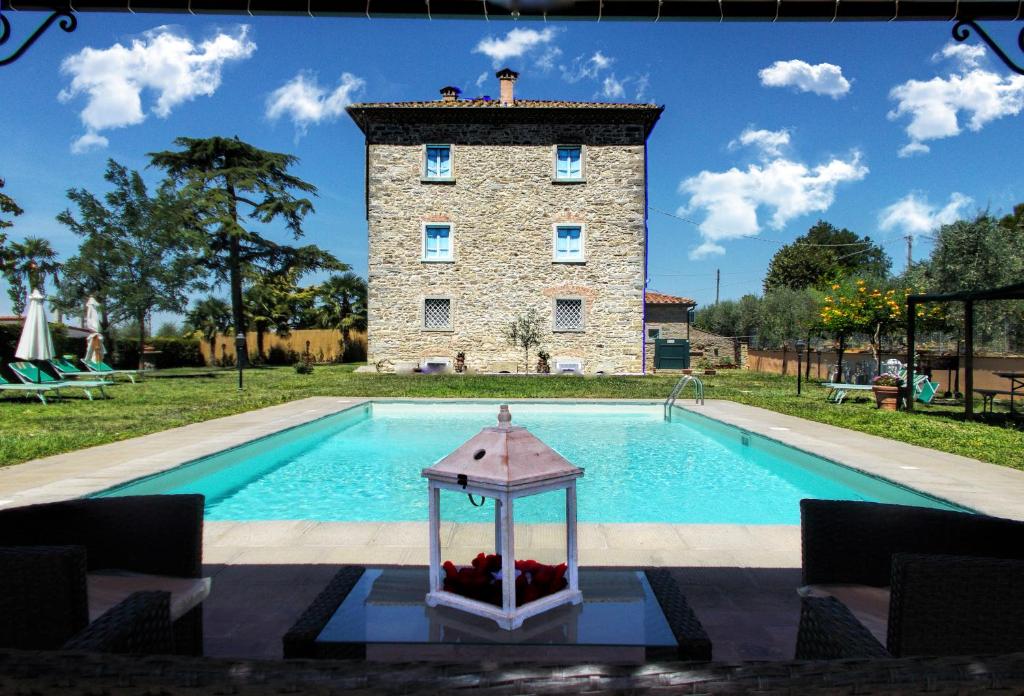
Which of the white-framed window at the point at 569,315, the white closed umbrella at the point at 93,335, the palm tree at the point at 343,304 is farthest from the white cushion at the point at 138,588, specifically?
the palm tree at the point at 343,304

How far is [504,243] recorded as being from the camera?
829 inches

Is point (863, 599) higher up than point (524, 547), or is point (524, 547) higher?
point (863, 599)

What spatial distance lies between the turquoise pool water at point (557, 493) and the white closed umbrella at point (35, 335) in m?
7.41

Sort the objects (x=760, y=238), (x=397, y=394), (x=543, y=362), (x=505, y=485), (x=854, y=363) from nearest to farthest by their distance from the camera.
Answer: (x=505, y=485)
(x=397, y=394)
(x=854, y=363)
(x=543, y=362)
(x=760, y=238)

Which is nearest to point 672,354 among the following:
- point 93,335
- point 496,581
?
point 93,335

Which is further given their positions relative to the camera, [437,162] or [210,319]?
[210,319]

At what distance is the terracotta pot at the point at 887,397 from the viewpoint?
11719 mm

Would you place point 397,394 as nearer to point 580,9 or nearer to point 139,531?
point 139,531

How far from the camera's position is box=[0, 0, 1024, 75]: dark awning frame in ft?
6.98

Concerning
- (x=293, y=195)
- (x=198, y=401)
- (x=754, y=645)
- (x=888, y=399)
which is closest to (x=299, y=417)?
(x=198, y=401)

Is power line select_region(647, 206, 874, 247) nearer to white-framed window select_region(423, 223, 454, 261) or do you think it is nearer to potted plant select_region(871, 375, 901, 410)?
Answer: white-framed window select_region(423, 223, 454, 261)

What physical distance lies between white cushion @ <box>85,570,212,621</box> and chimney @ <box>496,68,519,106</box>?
69.4 ft

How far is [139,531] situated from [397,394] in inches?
485

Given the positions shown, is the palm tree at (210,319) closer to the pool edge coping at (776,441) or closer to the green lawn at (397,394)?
the green lawn at (397,394)
